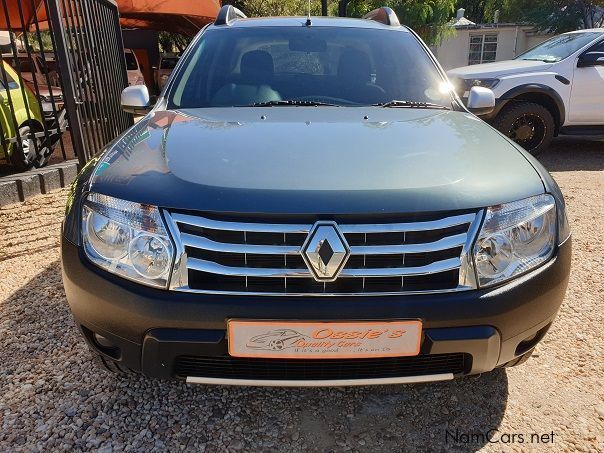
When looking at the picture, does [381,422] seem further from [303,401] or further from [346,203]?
[346,203]

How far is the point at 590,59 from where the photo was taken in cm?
605

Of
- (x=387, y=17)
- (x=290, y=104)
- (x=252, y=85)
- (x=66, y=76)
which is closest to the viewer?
(x=290, y=104)

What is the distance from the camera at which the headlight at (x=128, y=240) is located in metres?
1.47

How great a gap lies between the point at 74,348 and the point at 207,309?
1.22 metres

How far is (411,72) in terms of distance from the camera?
2.63 m

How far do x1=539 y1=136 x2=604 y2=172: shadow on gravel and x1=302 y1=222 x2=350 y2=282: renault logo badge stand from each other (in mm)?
5338

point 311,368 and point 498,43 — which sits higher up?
point 311,368

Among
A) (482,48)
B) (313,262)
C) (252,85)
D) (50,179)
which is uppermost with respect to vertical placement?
(252,85)

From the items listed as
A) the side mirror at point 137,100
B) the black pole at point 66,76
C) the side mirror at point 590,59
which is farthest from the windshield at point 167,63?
the side mirror at point 137,100

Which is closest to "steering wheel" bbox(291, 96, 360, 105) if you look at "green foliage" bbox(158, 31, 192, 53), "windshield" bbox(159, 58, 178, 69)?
"windshield" bbox(159, 58, 178, 69)

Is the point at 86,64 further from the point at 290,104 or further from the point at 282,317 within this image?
the point at 282,317

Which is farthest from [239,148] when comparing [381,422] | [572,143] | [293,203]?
[572,143]

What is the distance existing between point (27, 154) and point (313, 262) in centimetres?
499

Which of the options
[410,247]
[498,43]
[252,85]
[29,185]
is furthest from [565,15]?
[410,247]
